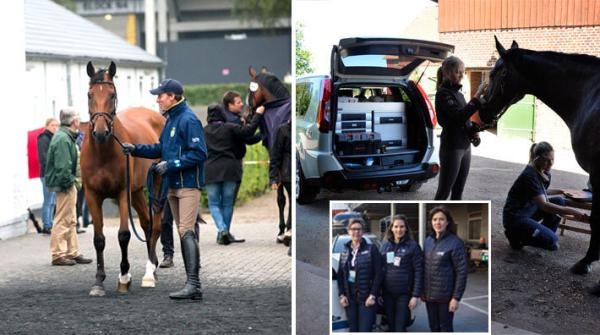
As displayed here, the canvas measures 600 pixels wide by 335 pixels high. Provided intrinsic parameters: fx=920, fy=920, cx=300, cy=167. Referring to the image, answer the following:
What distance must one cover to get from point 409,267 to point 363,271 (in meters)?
0.23

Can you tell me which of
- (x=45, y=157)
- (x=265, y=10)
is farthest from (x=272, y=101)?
(x=265, y=10)

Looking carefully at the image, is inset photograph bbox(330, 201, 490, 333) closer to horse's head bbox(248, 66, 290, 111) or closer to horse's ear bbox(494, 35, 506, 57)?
horse's ear bbox(494, 35, 506, 57)

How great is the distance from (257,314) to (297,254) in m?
2.00

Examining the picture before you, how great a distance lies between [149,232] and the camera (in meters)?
7.82

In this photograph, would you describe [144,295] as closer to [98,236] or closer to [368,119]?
[98,236]

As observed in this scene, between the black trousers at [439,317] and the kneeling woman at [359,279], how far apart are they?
279 millimetres

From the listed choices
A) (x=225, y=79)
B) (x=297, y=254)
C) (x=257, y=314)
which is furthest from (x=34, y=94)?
(x=225, y=79)

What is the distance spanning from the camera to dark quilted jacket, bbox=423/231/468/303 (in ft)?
15.0

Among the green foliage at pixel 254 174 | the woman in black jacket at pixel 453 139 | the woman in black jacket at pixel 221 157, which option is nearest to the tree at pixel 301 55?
the woman in black jacket at pixel 453 139

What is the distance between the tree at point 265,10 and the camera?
4491 cm

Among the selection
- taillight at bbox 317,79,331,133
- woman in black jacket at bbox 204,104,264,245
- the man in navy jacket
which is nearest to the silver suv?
taillight at bbox 317,79,331,133

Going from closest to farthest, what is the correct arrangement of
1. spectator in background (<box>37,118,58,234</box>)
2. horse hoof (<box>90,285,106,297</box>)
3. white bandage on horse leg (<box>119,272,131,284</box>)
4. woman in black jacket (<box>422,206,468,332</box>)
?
woman in black jacket (<box>422,206,468,332</box>) < horse hoof (<box>90,285,106,297</box>) < white bandage on horse leg (<box>119,272,131,284</box>) < spectator in background (<box>37,118,58,234</box>)

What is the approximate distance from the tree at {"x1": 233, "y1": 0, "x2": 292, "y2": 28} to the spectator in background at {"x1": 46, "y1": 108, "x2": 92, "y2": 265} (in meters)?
35.9

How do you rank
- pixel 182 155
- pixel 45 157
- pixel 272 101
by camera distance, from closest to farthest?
pixel 182 155 → pixel 272 101 → pixel 45 157
